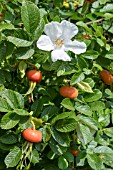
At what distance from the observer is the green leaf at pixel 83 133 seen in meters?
1.54

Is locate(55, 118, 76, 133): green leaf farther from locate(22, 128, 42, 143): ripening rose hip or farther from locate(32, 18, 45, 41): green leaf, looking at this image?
locate(32, 18, 45, 41): green leaf

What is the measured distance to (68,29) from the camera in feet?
4.73

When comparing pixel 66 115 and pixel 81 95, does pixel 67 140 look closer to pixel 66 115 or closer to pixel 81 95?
pixel 66 115

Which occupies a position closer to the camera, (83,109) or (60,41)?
(60,41)

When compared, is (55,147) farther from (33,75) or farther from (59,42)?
(59,42)

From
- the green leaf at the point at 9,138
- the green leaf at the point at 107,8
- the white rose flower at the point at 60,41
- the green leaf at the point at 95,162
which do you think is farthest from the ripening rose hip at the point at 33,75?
the green leaf at the point at 107,8

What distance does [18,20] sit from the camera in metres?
1.66

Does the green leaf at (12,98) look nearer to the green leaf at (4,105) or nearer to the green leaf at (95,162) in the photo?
the green leaf at (4,105)

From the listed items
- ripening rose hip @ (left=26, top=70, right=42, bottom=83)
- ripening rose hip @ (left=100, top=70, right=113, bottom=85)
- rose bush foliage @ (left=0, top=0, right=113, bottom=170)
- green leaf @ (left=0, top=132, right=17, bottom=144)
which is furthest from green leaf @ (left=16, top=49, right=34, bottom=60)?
ripening rose hip @ (left=100, top=70, right=113, bottom=85)

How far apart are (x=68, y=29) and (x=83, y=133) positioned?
0.40 meters

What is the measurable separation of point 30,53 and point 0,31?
0.14 metres

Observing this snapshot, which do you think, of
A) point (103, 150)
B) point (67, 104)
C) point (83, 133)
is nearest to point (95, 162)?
point (103, 150)

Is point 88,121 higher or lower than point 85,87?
lower

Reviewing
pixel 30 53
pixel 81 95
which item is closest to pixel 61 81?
pixel 81 95
